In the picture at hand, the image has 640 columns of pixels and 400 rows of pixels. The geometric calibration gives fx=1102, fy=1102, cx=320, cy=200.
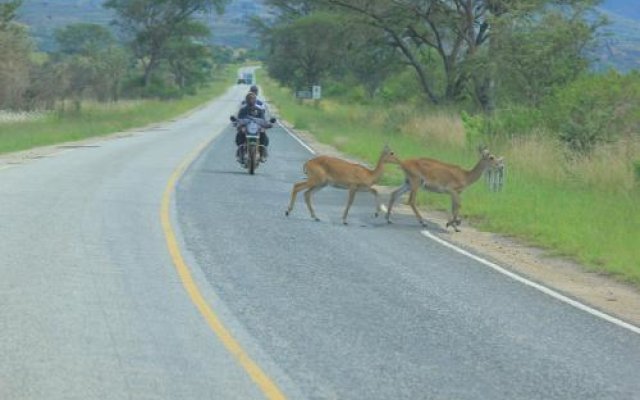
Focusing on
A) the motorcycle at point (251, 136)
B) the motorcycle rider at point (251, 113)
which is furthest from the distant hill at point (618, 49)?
the motorcycle at point (251, 136)

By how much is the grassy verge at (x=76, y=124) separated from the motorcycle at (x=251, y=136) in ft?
31.7

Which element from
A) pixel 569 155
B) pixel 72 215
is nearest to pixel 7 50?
pixel 569 155

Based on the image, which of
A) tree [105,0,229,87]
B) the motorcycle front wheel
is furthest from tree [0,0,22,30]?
tree [105,0,229,87]

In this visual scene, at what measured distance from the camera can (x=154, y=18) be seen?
94.7 metres

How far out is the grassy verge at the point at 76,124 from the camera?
1446 inches

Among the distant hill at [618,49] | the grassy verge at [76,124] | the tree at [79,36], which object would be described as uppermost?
the distant hill at [618,49]

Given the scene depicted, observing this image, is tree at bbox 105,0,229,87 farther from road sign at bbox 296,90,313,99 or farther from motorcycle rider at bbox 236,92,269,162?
motorcycle rider at bbox 236,92,269,162

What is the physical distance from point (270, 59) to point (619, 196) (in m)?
75.2

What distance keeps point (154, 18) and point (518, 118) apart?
68.3 meters

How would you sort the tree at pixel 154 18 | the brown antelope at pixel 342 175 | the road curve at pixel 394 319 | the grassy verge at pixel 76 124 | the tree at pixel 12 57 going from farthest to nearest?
the tree at pixel 154 18, the tree at pixel 12 57, the grassy verge at pixel 76 124, the brown antelope at pixel 342 175, the road curve at pixel 394 319

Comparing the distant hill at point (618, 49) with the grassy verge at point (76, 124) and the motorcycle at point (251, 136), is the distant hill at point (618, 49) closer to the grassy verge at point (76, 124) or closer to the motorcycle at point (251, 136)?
the motorcycle at point (251, 136)

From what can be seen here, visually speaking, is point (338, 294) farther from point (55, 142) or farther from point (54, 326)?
point (55, 142)

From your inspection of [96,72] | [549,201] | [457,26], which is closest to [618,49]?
[457,26]

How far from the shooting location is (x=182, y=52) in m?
101
